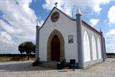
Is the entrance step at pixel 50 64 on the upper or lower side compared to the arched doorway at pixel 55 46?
lower

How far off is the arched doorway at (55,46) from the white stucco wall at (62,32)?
0.54 m

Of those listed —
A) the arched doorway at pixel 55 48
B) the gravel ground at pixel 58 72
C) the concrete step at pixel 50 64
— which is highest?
the arched doorway at pixel 55 48

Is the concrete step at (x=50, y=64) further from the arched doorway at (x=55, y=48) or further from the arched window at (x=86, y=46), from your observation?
the arched window at (x=86, y=46)

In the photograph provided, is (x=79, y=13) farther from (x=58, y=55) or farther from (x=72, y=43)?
(x=58, y=55)

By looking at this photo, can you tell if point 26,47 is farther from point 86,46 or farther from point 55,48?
point 86,46

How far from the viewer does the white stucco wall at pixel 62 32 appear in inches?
691

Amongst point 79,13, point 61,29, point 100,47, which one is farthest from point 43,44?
point 100,47

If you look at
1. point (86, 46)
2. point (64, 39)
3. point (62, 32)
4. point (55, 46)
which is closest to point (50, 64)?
point (55, 46)

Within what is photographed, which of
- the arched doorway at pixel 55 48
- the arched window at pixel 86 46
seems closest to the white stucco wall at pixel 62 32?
the arched doorway at pixel 55 48

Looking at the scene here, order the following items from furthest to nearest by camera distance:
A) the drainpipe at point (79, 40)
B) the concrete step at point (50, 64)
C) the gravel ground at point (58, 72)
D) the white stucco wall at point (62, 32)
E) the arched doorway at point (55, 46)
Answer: the arched doorway at point (55, 46)
the concrete step at point (50, 64)
the white stucco wall at point (62, 32)
the drainpipe at point (79, 40)
the gravel ground at point (58, 72)

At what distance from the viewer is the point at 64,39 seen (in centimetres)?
1862

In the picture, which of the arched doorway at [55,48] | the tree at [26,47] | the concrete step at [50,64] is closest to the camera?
the concrete step at [50,64]

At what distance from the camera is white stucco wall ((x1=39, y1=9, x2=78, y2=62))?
1755cm

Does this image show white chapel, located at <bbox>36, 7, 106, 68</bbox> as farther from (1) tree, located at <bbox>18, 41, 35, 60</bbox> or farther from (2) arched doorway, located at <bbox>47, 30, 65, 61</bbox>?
(1) tree, located at <bbox>18, 41, 35, 60</bbox>
